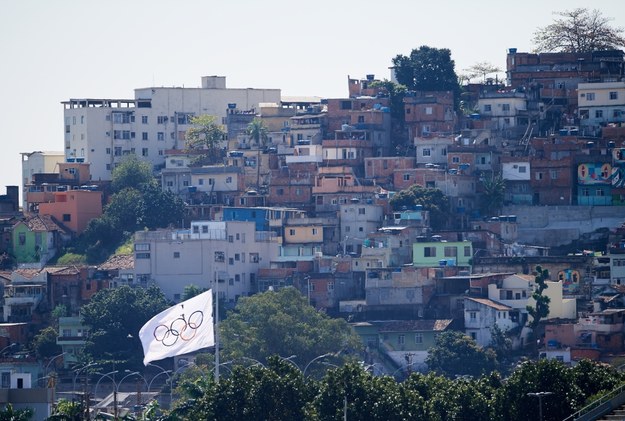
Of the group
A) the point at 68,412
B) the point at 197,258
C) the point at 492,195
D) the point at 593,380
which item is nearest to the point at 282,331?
the point at 197,258

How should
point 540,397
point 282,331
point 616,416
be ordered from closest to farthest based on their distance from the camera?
point 616,416 → point 540,397 → point 282,331

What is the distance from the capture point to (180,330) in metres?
73.5

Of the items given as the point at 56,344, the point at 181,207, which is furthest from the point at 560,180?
the point at 56,344

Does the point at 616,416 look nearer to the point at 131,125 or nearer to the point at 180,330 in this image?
the point at 180,330

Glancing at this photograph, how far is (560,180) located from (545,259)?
7994mm

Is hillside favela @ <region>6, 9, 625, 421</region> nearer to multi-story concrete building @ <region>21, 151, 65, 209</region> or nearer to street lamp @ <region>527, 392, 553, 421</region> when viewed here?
multi-story concrete building @ <region>21, 151, 65, 209</region>

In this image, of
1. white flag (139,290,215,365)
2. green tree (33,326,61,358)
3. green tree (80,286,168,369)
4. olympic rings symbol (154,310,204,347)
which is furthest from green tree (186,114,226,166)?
olympic rings symbol (154,310,204,347)

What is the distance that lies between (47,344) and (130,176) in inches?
657

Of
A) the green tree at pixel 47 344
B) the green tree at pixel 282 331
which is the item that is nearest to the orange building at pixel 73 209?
the green tree at pixel 47 344

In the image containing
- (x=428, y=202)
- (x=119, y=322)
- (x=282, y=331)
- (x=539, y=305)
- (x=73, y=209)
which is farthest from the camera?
(x=73, y=209)

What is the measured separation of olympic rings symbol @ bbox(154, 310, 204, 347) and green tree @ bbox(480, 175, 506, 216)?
134 ft

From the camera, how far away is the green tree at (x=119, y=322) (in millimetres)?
102875

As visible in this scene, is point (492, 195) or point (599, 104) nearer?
point (492, 195)

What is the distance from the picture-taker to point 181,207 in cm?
11594
